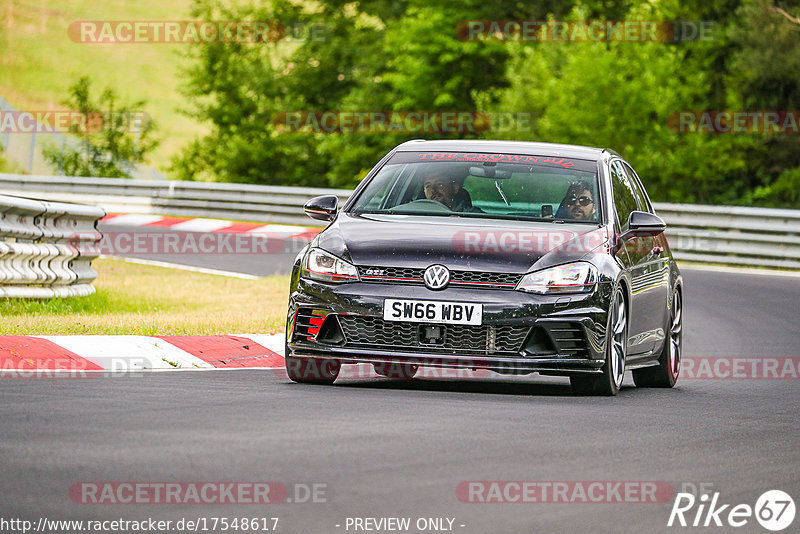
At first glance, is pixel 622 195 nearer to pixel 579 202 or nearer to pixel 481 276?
pixel 579 202

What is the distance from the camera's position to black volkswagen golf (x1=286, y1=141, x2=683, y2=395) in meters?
9.11

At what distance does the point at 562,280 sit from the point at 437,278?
76 cm

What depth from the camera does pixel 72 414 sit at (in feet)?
24.5

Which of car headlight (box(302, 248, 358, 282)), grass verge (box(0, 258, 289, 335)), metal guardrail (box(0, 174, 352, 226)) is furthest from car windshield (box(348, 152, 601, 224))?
metal guardrail (box(0, 174, 352, 226))

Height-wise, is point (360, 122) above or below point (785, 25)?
below

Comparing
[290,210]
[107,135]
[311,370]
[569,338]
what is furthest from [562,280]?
[107,135]

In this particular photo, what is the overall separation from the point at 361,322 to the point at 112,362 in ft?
6.55

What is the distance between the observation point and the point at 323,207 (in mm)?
10234

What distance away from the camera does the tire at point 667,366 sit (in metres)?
11.4

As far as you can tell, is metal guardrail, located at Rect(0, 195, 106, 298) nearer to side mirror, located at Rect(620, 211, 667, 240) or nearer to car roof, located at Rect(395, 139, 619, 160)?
car roof, located at Rect(395, 139, 619, 160)

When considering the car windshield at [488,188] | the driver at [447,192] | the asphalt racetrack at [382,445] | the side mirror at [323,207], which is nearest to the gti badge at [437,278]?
Answer: the asphalt racetrack at [382,445]

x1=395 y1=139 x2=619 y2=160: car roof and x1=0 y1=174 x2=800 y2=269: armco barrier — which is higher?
x1=395 y1=139 x2=619 y2=160: car roof

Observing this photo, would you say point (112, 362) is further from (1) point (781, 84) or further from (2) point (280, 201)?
(1) point (781, 84)

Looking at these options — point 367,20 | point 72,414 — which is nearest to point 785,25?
point 367,20
